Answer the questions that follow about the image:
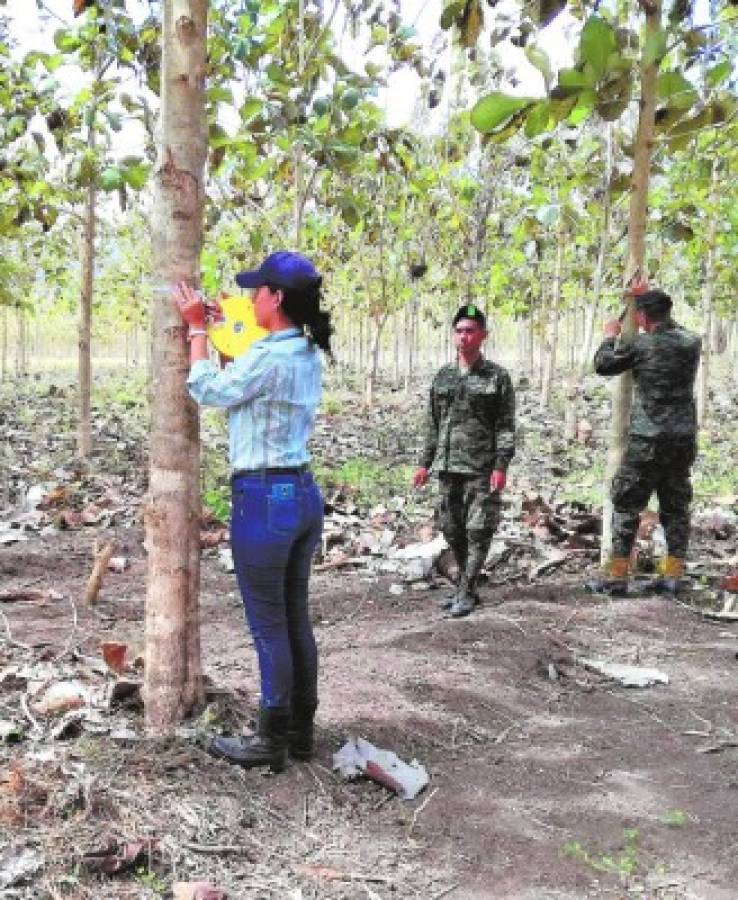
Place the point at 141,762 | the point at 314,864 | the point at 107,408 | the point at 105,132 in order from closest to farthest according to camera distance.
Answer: the point at 314,864
the point at 141,762
the point at 105,132
the point at 107,408

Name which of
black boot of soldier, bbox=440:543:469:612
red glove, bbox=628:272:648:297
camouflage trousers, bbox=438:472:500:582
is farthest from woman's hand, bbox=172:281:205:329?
red glove, bbox=628:272:648:297

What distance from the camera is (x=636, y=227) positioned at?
564 cm

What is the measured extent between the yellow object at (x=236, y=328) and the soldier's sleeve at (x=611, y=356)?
3085mm

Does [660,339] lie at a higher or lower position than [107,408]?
higher

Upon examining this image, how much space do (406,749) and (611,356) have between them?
3.02 m

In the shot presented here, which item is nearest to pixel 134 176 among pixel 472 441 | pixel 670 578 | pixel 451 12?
pixel 451 12

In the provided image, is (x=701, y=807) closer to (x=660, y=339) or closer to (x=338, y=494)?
(x=660, y=339)

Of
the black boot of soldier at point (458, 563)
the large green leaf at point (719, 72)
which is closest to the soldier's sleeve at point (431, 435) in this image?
the black boot of soldier at point (458, 563)

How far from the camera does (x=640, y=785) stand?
3387mm

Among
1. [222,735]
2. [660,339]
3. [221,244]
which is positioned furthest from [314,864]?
[221,244]

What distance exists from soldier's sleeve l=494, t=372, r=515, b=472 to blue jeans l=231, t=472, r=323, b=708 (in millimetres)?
2379

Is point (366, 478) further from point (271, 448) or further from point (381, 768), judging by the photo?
point (271, 448)

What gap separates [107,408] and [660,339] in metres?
14.4

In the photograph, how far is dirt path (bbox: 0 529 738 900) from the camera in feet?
8.81
